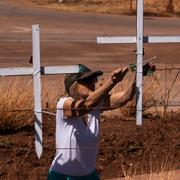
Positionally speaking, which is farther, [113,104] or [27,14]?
[27,14]

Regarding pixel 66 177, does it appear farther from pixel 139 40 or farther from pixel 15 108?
pixel 139 40

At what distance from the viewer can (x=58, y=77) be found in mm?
14586

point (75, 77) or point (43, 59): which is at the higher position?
point (75, 77)

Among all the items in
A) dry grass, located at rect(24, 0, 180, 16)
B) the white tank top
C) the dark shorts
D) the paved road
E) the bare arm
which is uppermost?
the bare arm

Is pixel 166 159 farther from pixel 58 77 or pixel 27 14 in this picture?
pixel 27 14

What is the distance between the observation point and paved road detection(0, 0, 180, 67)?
66.3ft

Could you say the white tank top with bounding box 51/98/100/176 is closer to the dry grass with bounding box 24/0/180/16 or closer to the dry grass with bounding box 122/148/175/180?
the dry grass with bounding box 122/148/175/180

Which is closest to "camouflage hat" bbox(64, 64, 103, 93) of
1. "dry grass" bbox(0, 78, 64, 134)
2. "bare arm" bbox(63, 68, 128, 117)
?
"bare arm" bbox(63, 68, 128, 117)

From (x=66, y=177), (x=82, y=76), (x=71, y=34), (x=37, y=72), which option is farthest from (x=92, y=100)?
(x=71, y=34)

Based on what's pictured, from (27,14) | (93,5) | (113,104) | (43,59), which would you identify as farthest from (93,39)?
(113,104)

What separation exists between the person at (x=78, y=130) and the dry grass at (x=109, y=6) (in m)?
31.5

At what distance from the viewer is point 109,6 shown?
132ft

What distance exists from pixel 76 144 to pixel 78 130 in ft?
0.32

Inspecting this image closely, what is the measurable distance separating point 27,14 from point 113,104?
30106mm
